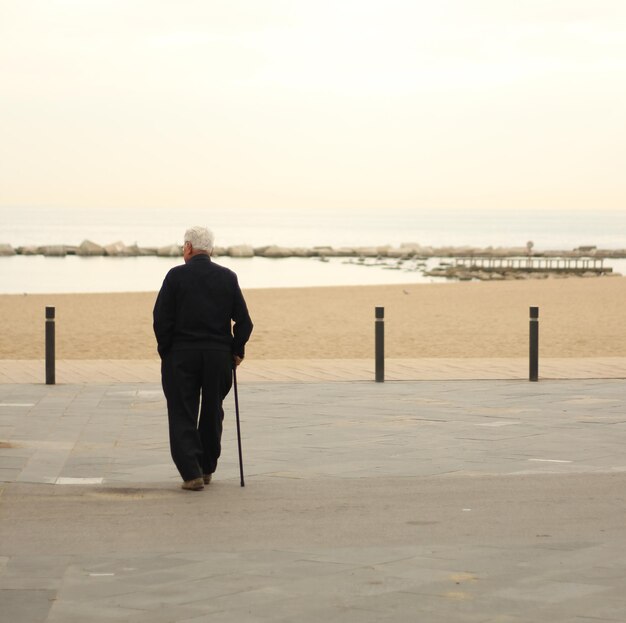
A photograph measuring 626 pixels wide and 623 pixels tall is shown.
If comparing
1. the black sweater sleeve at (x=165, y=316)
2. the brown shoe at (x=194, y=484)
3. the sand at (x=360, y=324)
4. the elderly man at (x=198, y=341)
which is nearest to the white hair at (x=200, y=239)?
the elderly man at (x=198, y=341)

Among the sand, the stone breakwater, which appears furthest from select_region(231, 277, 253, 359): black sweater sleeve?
the stone breakwater

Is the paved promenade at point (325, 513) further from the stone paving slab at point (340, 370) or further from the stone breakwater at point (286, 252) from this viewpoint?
the stone breakwater at point (286, 252)

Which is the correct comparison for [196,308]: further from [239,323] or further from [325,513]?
[325,513]

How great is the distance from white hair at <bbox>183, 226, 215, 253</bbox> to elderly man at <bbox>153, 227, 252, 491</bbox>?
0.02 metres

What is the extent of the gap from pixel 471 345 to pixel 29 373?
9020mm

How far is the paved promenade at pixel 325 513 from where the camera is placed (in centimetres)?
504

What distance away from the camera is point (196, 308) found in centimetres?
797

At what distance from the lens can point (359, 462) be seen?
8672 millimetres

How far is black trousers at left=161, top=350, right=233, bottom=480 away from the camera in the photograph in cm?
791

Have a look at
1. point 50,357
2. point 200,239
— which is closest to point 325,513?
point 200,239

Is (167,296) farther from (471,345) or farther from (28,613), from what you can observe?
(471,345)

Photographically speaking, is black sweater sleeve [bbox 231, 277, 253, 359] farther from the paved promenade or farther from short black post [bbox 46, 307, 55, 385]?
short black post [bbox 46, 307, 55, 385]

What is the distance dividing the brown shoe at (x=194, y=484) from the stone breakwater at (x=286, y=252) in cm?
8701

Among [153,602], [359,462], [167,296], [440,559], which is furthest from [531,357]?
[153,602]
